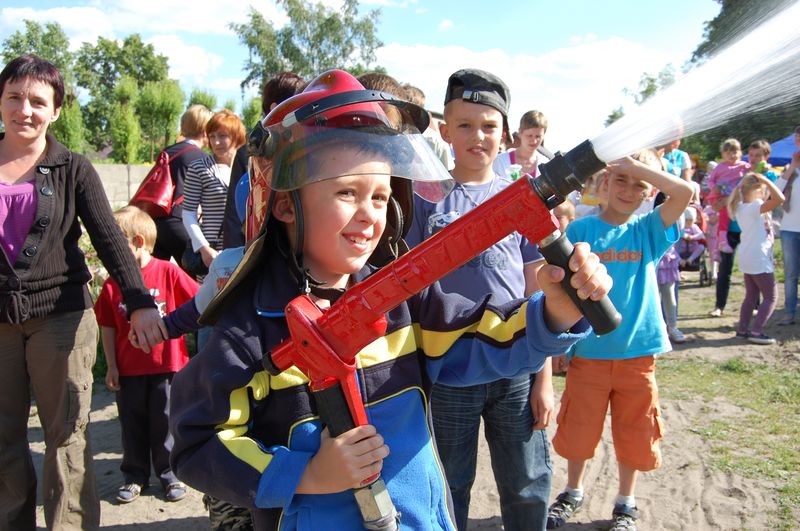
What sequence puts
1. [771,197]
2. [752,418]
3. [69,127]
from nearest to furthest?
[752,418], [771,197], [69,127]

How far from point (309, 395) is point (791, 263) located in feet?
31.7

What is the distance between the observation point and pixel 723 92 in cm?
221

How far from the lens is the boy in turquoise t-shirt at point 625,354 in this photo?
13.7 feet

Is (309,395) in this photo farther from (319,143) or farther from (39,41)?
(39,41)

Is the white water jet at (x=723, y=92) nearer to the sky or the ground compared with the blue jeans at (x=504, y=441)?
nearer to the sky

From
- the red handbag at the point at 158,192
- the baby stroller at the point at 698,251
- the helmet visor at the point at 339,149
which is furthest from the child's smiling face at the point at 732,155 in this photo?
the helmet visor at the point at 339,149

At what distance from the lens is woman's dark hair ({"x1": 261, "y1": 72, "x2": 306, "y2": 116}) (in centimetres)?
457

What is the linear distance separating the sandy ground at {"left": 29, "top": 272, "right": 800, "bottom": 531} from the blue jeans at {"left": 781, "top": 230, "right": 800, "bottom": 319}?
4.10 metres

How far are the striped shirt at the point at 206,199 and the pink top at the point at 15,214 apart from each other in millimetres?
2111

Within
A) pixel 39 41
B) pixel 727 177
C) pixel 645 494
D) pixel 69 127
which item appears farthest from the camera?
pixel 39 41

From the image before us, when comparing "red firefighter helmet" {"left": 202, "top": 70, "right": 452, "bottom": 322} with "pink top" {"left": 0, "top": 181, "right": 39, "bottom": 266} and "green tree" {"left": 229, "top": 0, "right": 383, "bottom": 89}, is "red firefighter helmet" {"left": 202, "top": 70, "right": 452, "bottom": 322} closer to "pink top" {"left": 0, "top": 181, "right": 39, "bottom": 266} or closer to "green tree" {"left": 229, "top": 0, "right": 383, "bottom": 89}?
"pink top" {"left": 0, "top": 181, "right": 39, "bottom": 266}

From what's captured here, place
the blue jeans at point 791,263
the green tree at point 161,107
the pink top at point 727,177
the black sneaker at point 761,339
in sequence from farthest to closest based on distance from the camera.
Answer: the green tree at point 161,107
the pink top at point 727,177
the blue jeans at point 791,263
the black sneaker at point 761,339

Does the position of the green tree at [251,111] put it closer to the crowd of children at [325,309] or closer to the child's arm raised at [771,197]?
the child's arm raised at [771,197]

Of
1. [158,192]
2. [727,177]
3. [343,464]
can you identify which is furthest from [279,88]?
[727,177]
